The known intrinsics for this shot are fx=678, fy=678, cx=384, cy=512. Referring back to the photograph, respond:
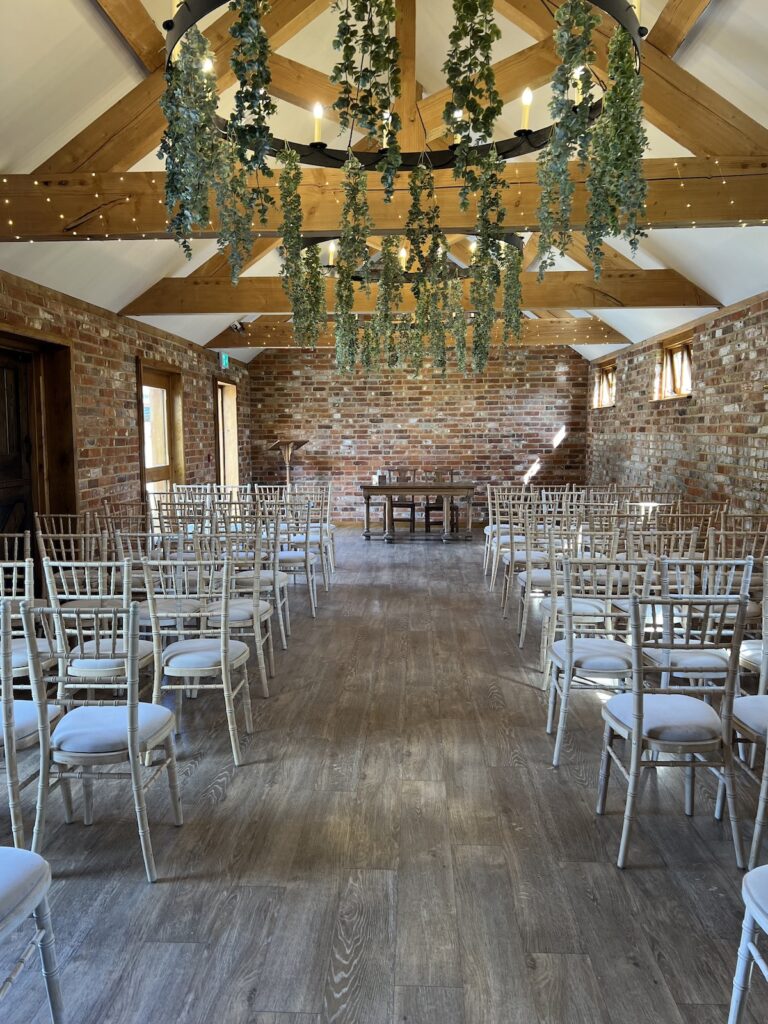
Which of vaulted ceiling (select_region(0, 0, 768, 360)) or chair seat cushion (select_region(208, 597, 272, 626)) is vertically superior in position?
vaulted ceiling (select_region(0, 0, 768, 360))

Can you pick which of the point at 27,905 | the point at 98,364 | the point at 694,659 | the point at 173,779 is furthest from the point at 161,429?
the point at 27,905

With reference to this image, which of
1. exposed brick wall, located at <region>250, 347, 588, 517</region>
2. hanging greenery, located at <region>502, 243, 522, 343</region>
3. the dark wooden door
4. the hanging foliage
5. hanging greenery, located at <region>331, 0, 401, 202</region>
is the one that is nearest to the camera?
hanging greenery, located at <region>331, 0, 401, 202</region>

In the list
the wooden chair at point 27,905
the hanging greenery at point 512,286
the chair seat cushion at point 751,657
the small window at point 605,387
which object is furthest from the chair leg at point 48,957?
the small window at point 605,387

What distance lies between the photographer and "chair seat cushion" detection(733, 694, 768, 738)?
2.37 m

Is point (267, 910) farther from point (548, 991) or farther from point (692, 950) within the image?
point (692, 950)

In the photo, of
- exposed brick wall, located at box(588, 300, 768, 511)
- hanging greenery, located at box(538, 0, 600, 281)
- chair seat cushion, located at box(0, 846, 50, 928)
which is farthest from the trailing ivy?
exposed brick wall, located at box(588, 300, 768, 511)

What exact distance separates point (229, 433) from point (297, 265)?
691 cm

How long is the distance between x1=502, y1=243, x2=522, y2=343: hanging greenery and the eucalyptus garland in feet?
9.43

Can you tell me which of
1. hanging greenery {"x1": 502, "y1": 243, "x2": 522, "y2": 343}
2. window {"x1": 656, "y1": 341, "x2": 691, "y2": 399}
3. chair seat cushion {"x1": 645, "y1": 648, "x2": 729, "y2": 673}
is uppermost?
hanging greenery {"x1": 502, "y1": 243, "x2": 522, "y2": 343}

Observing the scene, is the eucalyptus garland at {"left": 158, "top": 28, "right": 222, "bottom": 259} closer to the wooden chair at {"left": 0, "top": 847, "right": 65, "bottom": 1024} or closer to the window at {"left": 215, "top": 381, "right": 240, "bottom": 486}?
the wooden chair at {"left": 0, "top": 847, "right": 65, "bottom": 1024}

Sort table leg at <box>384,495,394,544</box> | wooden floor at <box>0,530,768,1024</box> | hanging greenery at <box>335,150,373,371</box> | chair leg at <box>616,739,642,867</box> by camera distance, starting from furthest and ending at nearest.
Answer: table leg at <box>384,495,394,544</box> < hanging greenery at <box>335,150,373,371</box> < chair leg at <box>616,739,642,867</box> < wooden floor at <box>0,530,768,1024</box>

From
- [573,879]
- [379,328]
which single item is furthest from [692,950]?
[379,328]

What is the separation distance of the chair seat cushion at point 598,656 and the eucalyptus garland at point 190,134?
2.50 m

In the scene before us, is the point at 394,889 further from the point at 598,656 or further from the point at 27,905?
the point at 598,656
